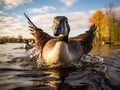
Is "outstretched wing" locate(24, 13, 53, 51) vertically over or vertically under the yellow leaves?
under

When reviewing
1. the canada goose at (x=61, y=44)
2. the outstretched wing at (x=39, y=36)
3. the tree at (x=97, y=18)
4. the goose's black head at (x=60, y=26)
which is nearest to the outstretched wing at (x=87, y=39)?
the canada goose at (x=61, y=44)

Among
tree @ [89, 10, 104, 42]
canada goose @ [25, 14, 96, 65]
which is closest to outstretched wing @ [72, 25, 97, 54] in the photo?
canada goose @ [25, 14, 96, 65]

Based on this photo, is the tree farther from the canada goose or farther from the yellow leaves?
the canada goose

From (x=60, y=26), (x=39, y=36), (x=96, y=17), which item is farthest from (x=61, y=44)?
(x=96, y=17)

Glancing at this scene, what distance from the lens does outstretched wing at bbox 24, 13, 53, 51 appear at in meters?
10.7

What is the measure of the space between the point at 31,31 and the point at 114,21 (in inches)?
1873

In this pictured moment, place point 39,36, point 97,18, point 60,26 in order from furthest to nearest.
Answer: point 97,18 < point 39,36 < point 60,26

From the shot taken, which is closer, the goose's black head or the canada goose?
the goose's black head

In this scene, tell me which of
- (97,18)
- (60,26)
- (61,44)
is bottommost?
(61,44)

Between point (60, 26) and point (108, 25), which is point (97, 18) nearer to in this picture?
point (108, 25)

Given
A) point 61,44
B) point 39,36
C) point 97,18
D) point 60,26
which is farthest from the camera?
point 97,18

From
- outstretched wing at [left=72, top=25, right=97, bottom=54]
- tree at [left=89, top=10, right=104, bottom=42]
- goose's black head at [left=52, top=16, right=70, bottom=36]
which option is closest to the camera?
goose's black head at [left=52, top=16, right=70, bottom=36]

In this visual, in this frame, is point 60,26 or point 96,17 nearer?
point 60,26

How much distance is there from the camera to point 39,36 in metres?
11.1
